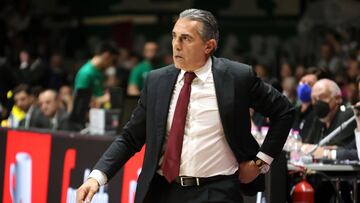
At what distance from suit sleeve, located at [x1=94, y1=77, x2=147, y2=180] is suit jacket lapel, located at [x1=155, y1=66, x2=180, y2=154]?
0.15 m

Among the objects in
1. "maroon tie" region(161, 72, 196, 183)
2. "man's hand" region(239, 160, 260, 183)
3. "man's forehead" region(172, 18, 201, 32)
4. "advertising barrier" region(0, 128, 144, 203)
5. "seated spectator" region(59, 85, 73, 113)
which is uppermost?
"man's forehead" region(172, 18, 201, 32)

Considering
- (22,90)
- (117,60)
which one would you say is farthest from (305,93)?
(117,60)

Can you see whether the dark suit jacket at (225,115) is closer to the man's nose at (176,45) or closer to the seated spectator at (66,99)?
the man's nose at (176,45)

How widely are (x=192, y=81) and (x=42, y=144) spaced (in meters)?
3.88

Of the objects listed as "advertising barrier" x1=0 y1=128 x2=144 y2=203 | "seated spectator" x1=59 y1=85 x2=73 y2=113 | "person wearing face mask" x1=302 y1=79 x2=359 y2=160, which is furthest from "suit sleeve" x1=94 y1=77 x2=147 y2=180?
"seated spectator" x1=59 y1=85 x2=73 y2=113

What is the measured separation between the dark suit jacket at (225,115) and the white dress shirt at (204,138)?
0.05 meters

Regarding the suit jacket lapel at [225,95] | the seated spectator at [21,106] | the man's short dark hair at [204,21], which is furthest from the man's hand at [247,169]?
the seated spectator at [21,106]

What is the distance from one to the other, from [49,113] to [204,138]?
25.5 feet

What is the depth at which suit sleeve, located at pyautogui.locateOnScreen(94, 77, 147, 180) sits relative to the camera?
19.6ft

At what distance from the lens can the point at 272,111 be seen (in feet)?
19.3

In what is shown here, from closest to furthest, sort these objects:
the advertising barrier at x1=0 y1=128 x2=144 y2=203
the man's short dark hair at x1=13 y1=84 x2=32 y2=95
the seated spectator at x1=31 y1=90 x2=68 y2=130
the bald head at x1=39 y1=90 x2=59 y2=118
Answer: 1. the advertising barrier at x1=0 y1=128 x2=144 y2=203
2. the seated spectator at x1=31 y1=90 x2=68 y2=130
3. the bald head at x1=39 y1=90 x2=59 y2=118
4. the man's short dark hair at x1=13 y1=84 x2=32 y2=95

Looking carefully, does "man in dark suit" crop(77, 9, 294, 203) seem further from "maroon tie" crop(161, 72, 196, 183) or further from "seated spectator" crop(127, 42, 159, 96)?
"seated spectator" crop(127, 42, 159, 96)

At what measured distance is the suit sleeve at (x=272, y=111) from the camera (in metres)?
5.86

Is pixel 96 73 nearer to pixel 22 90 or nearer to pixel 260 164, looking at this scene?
pixel 22 90
